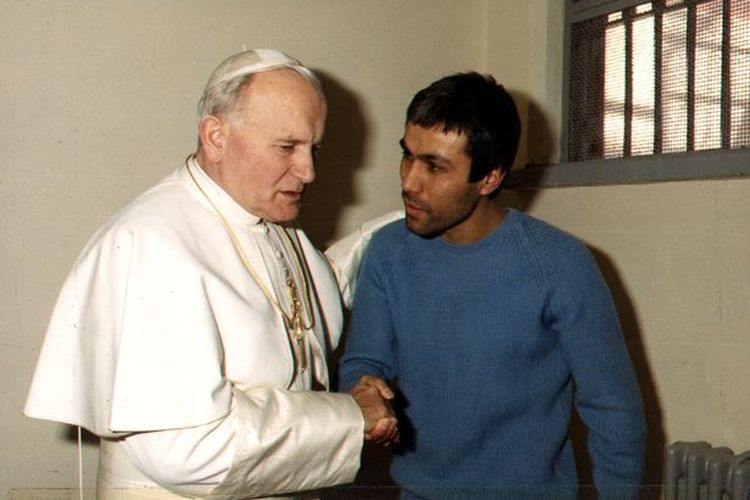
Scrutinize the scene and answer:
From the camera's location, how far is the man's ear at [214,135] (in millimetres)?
2318

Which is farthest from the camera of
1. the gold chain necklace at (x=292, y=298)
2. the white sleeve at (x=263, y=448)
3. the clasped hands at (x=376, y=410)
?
the gold chain necklace at (x=292, y=298)

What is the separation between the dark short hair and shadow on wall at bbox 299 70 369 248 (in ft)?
2.69

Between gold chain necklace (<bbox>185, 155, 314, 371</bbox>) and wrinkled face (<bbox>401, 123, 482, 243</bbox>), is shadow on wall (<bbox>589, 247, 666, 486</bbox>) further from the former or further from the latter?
gold chain necklace (<bbox>185, 155, 314, 371</bbox>)

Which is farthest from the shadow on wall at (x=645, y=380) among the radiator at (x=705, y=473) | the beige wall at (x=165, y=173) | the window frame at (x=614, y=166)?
the window frame at (x=614, y=166)

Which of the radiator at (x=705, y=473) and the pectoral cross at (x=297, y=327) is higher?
the pectoral cross at (x=297, y=327)

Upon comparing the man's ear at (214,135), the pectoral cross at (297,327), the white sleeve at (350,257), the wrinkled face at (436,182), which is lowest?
the pectoral cross at (297,327)

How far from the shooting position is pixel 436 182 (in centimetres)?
264

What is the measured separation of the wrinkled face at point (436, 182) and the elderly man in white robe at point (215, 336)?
0.36 m

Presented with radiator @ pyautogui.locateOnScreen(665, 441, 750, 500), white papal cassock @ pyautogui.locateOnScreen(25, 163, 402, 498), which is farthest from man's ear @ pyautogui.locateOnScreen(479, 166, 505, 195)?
radiator @ pyautogui.locateOnScreen(665, 441, 750, 500)

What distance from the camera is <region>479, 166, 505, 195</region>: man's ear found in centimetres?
267

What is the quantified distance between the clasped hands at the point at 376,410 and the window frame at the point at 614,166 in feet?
3.56

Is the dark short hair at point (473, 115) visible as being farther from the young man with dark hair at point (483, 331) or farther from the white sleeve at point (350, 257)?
the white sleeve at point (350, 257)

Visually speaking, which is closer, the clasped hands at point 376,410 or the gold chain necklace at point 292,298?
the clasped hands at point 376,410

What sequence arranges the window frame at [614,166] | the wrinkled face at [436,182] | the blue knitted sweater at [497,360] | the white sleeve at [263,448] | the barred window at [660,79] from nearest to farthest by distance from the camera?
1. the white sleeve at [263,448]
2. the blue knitted sweater at [497,360]
3. the wrinkled face at [436,182]
4. the window frame at [614,166]
5. the barred window at [660,79]
